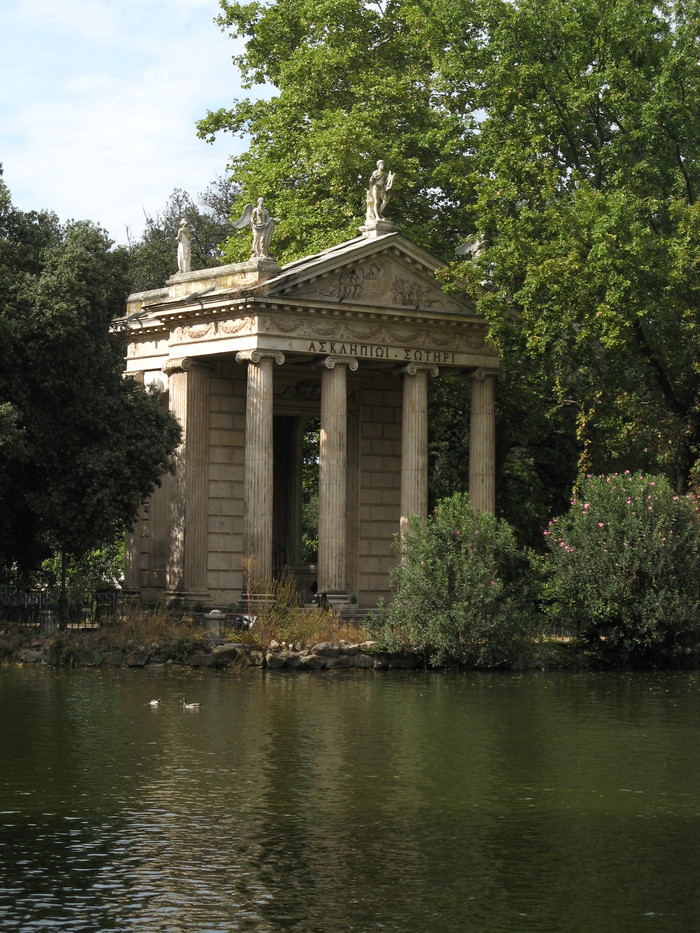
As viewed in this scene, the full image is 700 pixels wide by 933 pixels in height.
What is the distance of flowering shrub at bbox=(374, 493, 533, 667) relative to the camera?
37.4 m

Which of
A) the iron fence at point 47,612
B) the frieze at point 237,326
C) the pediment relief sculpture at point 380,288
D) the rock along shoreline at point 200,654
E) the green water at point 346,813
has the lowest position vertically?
the green water at point 346,813

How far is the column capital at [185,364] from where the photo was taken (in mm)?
47500

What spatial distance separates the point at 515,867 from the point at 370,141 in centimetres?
3853

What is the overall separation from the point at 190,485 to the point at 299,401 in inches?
240

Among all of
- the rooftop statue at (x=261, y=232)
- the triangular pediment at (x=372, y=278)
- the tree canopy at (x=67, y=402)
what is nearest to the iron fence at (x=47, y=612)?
the tree canopy at (x=67, y=402)

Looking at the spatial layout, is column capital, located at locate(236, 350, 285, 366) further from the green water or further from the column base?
the green water

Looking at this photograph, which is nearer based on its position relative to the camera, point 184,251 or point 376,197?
point 376,197

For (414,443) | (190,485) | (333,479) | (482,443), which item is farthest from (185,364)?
(482,443)

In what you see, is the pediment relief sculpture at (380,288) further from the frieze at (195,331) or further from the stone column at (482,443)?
the frieze at (195,331)

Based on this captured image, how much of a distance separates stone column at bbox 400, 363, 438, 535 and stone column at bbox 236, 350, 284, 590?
4.67 m

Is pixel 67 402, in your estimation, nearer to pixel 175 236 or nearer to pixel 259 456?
pixel 259 456

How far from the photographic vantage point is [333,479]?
150ft

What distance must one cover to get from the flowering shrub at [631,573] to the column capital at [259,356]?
10253 millimetres

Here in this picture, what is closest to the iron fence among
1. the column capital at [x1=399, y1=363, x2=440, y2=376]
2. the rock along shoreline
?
the rock along shoreline
